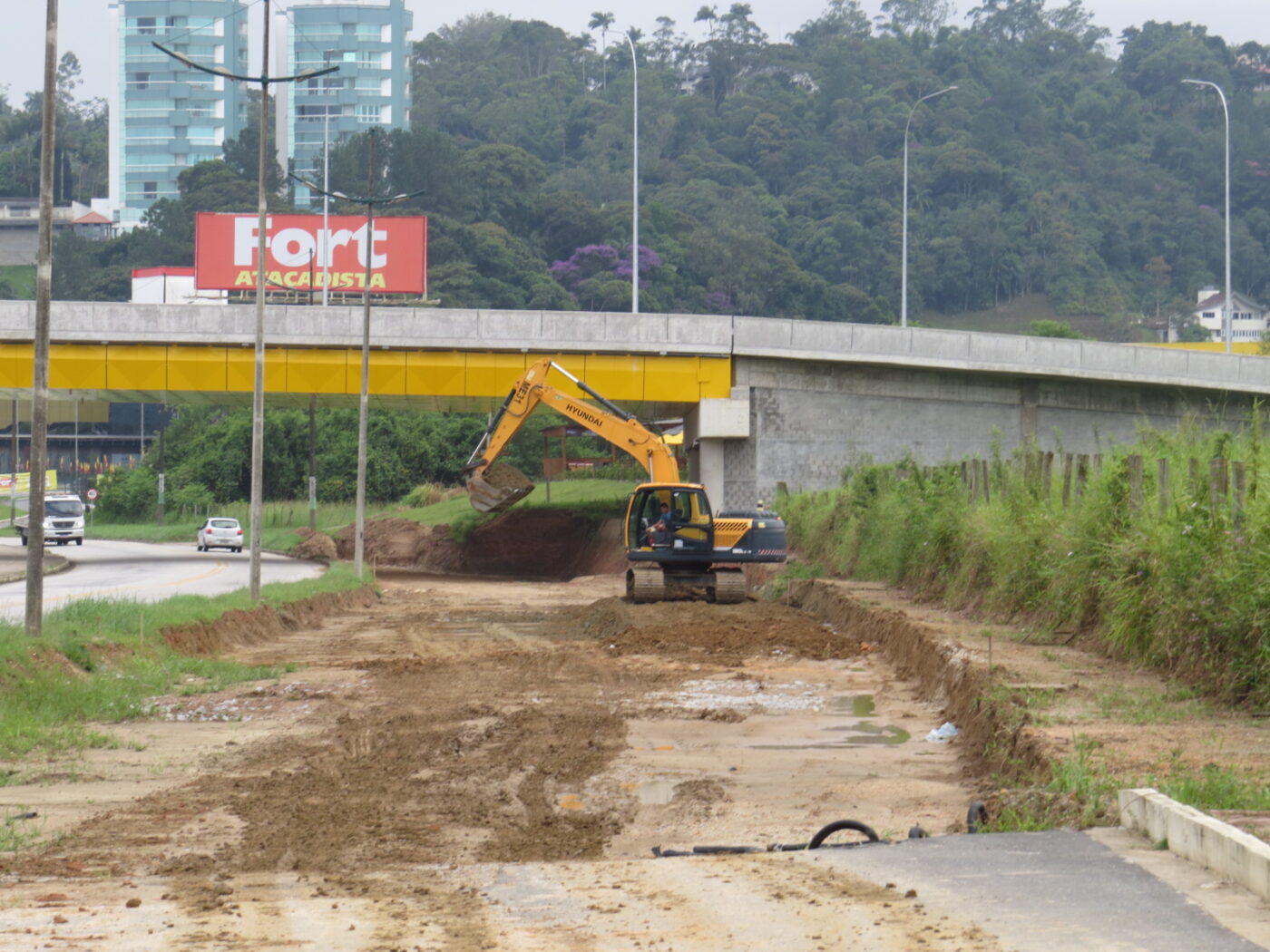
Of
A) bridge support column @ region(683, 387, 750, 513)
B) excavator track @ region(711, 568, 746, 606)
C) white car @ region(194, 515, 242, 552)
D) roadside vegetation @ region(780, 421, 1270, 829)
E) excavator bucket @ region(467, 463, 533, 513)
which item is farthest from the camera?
white car @ region(194, 515, 242, 552)

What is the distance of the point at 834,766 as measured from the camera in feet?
44.9

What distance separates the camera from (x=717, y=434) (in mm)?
43594

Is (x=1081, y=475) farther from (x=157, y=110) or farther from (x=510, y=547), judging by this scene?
(x=157, y=110)

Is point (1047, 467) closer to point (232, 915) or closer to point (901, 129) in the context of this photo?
point (232, 915)

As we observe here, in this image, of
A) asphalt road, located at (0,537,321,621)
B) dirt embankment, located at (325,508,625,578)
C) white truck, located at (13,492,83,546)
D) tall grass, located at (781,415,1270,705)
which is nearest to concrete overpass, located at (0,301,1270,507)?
asphalt road, located at (0,537,321,621)

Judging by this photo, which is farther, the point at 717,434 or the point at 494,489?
the point at 717,434

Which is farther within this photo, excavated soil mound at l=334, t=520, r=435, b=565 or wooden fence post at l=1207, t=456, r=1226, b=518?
excavated soil mound at l=334, t=520, r=435, b=565

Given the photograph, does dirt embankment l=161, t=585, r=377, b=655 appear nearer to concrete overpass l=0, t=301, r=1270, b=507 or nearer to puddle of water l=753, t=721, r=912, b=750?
concrete overpass l=0, t=301, r=1270, b=507

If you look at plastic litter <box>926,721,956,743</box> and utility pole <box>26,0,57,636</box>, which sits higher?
utility pole <box>26,0,57,636</box>

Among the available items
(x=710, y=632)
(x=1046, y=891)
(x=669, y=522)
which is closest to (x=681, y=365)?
(x=669, y=522)

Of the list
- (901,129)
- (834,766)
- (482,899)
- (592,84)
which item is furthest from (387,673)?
(592,84)

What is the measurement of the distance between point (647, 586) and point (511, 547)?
1123 inches

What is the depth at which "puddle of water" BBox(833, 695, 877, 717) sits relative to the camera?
17.5m

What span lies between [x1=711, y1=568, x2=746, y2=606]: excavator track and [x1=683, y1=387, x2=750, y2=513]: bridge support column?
11.1 metres
